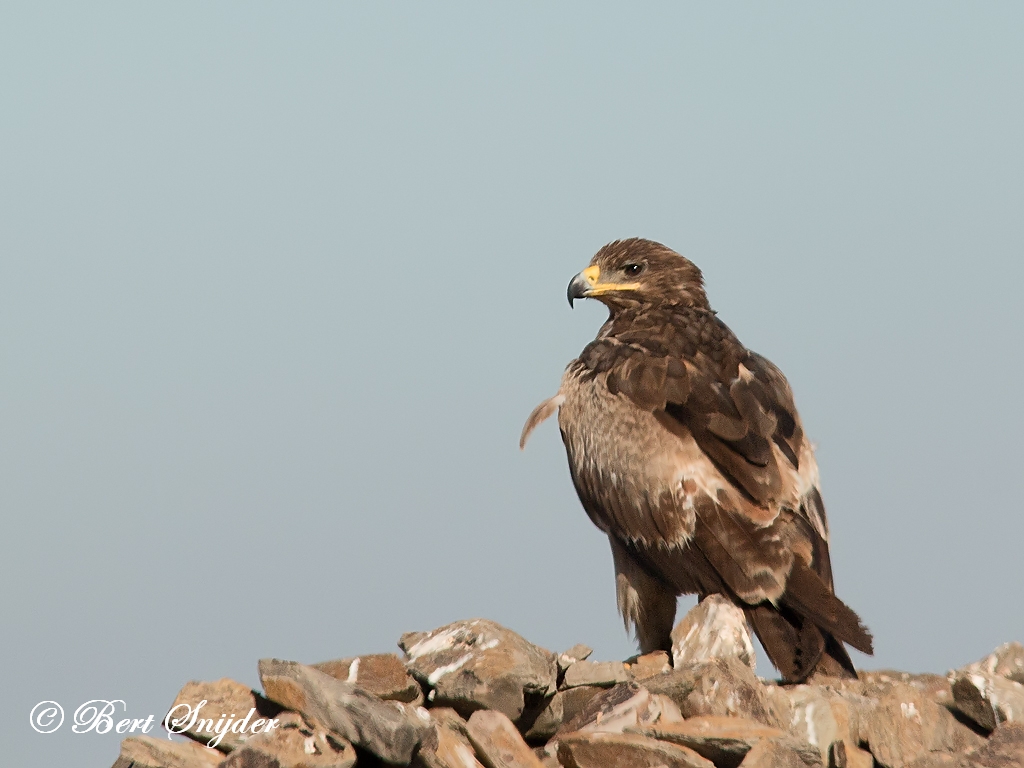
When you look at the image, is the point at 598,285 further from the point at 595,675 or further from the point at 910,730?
the point at 910,730

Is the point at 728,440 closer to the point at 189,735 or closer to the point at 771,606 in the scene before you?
→ the point at 771,606

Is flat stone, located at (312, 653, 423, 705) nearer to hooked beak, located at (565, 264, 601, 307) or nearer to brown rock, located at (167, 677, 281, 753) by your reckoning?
brown rock, located at (167, 677, 281, 753)

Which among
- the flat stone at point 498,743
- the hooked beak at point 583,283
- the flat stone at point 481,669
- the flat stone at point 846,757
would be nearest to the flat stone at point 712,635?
the flat stone at point 846,757

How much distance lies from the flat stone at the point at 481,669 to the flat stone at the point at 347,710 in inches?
28.6

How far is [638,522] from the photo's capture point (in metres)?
9.77

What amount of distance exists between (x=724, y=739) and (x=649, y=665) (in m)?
1.95

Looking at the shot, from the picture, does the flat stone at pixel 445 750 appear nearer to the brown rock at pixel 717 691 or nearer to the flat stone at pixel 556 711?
the flat stone at pixel 556 711

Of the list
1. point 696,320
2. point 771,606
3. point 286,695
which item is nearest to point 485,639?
point 286,695

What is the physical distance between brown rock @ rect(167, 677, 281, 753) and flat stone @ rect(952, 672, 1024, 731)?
14.4 ft

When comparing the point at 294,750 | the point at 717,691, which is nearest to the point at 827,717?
the point at 717,691

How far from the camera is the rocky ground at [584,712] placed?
690cm

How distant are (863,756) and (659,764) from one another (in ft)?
5.12

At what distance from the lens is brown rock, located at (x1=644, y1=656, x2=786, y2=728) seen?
7.72 m

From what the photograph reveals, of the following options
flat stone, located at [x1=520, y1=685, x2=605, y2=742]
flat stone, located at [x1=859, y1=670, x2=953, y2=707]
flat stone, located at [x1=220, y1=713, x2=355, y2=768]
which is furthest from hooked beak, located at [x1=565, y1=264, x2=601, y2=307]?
flat stone, located at [x1=220, y1=713, x2=355, y2=768]
